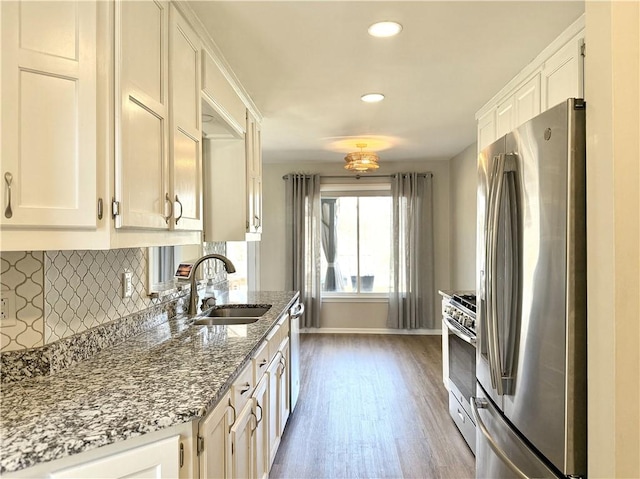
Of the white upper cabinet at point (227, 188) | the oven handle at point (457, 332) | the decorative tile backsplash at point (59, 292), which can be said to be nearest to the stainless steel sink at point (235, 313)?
the white upper cabinet at point (227, 188)

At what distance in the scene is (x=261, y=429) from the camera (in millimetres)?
2230

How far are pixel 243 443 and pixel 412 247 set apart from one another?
4.76m

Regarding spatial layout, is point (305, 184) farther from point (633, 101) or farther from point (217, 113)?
point (633, 101)

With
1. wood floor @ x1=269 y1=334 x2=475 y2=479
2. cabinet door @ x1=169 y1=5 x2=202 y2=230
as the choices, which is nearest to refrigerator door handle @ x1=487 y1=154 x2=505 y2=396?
wood floor @ x1=269 y1=334 x2=475 y2=479

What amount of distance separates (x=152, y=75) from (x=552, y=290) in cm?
161

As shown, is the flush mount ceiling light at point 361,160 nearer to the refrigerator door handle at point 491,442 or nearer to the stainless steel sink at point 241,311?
the stainless steel sink at point 241,311

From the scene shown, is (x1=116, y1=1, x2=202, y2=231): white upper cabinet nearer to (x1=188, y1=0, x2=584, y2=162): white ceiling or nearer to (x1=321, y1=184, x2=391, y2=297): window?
(x1=188, y1=0, x2=584, y2=162): white ceiling

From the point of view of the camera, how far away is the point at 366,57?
2584 millimetres

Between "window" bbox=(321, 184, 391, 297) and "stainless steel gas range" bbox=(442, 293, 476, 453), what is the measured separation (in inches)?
121

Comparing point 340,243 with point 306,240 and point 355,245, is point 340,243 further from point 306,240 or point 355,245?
point 306,240

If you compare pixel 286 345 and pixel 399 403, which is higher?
pixel 286 345

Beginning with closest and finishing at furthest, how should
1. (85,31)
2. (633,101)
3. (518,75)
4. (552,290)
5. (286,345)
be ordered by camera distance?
(633,101), (85,31), (552,290), (518,75), (286,345)

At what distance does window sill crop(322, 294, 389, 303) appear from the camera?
650 centimetres

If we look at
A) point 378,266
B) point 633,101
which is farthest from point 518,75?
point 378,266
